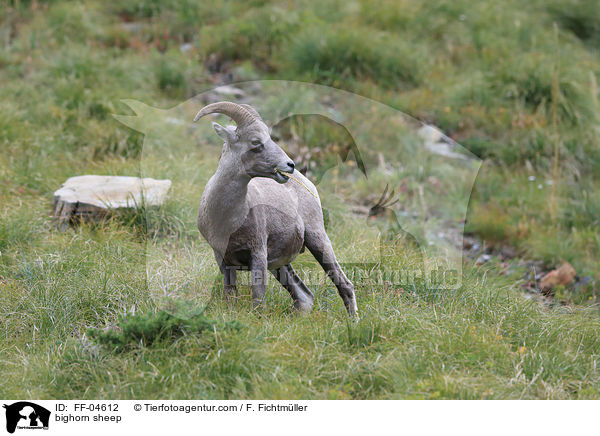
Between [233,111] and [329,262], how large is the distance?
1.51m

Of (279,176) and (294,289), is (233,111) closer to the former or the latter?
(279,176)

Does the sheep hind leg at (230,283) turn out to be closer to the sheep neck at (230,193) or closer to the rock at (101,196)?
the sheep neck at (230,193)

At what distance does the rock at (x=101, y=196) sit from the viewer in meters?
7.68

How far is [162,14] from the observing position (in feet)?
45.5

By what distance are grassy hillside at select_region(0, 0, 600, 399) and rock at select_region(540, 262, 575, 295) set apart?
0.12m

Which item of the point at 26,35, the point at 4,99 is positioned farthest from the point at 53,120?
the point at 26,35

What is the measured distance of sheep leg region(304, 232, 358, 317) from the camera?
546cm

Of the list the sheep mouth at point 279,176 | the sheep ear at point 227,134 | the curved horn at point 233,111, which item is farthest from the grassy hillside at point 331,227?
the curved horn at point 233,111

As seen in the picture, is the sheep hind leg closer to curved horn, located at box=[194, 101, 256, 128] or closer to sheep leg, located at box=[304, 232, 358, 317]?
sheep leg, located at box=[304, 232, 358, 317]

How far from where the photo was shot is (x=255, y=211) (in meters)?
5.06

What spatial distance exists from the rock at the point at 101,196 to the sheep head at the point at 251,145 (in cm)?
312

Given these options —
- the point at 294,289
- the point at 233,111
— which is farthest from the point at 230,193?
the point at 294,289
